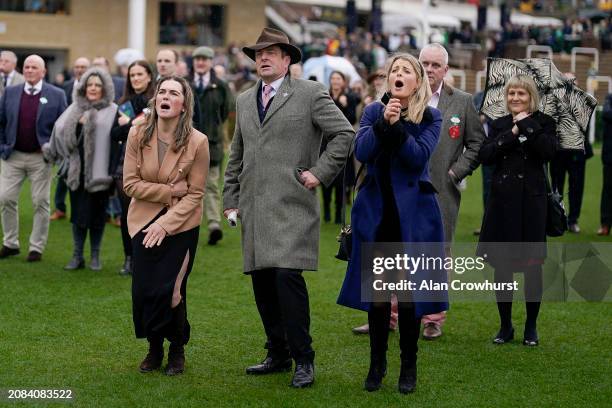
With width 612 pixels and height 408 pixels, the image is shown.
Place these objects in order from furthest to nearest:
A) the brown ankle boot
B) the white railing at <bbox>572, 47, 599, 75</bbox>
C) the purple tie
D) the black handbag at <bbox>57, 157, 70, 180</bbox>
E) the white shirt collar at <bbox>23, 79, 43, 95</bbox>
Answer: the white railing at <bbox>572, 47, 599, 75</bbox>, the white shirt collar at <bbox>23, 79, 43, 95</bbox>, the black handbag at <bbox>57, 157, 70, 180</bbox>, the brown ankle boot, the purple tie

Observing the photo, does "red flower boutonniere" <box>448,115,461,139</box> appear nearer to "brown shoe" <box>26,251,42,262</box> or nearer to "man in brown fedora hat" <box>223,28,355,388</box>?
"man in brown fedora hat" <box>223,28,355,388</box>

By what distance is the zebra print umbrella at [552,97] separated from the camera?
870 cm

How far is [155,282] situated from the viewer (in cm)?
A: 716

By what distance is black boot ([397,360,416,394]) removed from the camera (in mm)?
7039

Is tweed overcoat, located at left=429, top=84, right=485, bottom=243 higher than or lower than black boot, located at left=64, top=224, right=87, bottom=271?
higher

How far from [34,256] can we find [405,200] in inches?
250

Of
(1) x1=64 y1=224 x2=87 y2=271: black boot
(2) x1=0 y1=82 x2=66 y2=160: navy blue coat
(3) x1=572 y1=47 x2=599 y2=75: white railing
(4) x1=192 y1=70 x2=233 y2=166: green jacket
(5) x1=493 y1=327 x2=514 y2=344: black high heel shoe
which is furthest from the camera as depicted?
(3) x1=572 y1=47 x2=599 y2=75: white railing

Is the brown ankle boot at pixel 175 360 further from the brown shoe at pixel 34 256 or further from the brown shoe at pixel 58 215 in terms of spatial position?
the brown shoe at pixel 58 215

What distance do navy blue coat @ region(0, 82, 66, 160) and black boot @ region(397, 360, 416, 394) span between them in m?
6.17

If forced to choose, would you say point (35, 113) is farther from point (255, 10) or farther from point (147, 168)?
point (255, 10)

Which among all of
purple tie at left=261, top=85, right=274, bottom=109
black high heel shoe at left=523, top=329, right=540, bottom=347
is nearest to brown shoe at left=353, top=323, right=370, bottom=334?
black high heel shoe at left=523, top=329, right=540, bottom=347

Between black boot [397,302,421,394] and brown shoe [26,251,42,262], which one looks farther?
brown shoe [26,251,42,262]

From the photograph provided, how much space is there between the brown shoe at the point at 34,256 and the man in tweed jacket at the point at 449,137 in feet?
17.4

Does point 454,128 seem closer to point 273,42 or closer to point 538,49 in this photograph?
point 273,42
